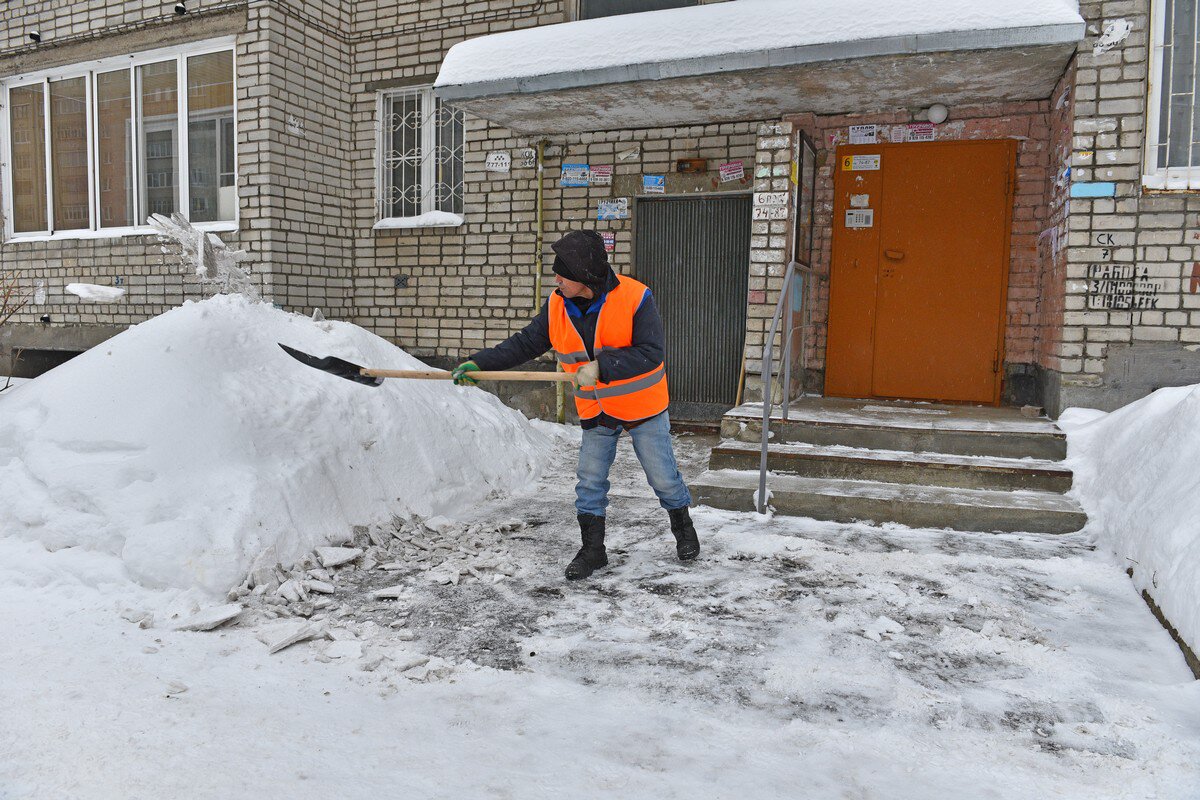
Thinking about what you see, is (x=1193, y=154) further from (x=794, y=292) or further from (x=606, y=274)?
(x=606, y=274)

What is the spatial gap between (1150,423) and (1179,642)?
69.8 inches

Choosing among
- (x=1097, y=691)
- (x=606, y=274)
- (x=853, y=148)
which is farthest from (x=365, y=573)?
(x=853, y=148)

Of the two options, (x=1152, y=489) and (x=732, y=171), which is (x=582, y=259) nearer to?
(x=1152, y=489)

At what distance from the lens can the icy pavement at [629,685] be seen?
6.95ft

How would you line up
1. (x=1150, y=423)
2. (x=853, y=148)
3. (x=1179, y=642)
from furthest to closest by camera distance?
(x=853, y=148) → (x=1150, y=423) → (x=1179, y=642)

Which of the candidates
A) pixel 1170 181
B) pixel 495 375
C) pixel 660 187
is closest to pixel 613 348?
pixel 495 375

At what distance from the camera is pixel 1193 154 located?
5004 mm

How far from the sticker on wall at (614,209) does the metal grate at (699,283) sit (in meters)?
0.18

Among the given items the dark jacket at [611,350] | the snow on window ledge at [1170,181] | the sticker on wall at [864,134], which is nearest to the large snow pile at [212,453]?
the dark jacket at [611,350]

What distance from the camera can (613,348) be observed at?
358 centimetres

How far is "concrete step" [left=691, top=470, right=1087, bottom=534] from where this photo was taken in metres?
4.25

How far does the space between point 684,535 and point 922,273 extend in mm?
4034

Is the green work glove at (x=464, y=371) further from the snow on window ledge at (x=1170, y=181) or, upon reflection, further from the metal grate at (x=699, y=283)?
the snow on window ledge at (x=1170, y=181)

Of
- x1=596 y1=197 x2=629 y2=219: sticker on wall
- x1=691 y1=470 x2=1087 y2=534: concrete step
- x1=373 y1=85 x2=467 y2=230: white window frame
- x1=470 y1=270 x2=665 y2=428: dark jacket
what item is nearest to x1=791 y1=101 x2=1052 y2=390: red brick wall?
x1=596 y1=197 x2=629 y2=219: sticker on wall
